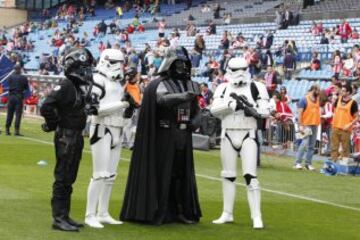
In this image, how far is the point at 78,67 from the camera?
33.7 feet

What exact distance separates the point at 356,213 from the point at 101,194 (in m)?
4.12

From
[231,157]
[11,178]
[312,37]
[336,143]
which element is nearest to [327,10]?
[312,37]

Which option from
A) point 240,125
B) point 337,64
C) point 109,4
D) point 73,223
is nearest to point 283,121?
point 337,64

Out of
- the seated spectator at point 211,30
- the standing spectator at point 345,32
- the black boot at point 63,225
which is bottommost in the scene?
the black boot at point 63,225

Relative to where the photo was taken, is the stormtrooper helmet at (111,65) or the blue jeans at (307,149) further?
the blue jeans at (307,149)

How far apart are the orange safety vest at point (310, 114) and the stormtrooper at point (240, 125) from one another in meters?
8.54

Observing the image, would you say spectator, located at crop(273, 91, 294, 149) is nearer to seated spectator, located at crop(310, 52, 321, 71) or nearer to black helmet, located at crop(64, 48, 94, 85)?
seated spectator, located at crop(310, 52, 321, 71)

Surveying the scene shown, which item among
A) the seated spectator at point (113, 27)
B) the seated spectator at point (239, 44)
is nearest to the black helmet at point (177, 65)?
the seated spectator at point (239, 44)

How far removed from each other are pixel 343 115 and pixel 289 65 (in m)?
10.7

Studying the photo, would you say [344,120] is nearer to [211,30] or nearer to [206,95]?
[206,95]

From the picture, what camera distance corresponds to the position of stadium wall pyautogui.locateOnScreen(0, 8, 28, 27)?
6488 cm

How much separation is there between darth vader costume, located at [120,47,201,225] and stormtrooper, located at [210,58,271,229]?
15.9 inches

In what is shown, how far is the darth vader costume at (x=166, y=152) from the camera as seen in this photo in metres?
11.0

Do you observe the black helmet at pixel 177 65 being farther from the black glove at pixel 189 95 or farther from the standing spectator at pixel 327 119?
the standing spectator at pixel 327 119
